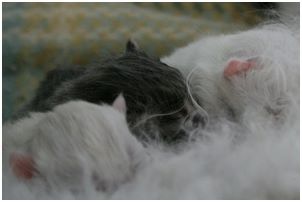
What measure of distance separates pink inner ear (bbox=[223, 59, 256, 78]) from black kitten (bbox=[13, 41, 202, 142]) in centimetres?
5

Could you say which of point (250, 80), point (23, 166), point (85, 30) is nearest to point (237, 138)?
point (250, 80)

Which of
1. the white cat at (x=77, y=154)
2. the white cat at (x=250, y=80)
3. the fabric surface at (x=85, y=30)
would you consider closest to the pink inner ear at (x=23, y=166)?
the white cat at (x=77, y=154)

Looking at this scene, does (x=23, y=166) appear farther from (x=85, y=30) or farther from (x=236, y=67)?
(x=85, y=30)

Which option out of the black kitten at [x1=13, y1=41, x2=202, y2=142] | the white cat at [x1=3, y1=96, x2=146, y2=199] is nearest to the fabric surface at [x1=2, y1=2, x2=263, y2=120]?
the black kitten at [x1=13, y1=41, x2=202, y2=142]

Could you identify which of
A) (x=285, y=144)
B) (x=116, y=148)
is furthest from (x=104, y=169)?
(x=285, y=144)

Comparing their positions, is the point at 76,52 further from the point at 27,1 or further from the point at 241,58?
the point at 241,58

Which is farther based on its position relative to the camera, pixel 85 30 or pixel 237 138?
pixel 85 30

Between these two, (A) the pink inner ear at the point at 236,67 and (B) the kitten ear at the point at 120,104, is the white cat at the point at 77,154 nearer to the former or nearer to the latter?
(B) the kitten ear at the point at 120,104

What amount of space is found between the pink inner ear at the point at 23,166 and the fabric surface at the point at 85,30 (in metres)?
0.41

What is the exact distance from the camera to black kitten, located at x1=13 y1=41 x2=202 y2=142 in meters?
0.48

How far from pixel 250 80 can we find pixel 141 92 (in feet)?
0.37

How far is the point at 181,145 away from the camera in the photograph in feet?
1.52

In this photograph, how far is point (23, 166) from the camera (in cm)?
43

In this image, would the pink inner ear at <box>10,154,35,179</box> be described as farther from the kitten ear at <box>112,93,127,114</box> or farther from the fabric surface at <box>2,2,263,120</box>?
the fabric surface at <box>2,2,263,120</box>
